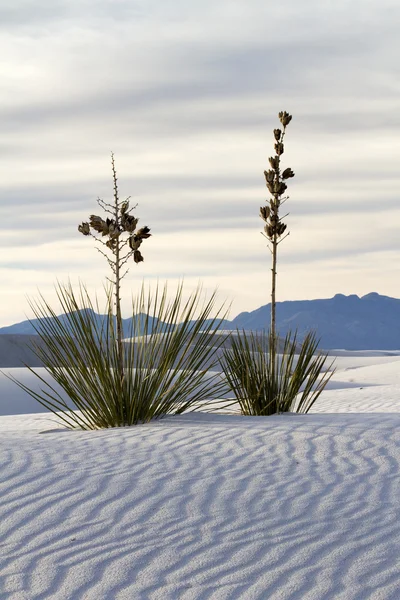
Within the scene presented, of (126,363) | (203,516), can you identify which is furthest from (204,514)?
(126,363)

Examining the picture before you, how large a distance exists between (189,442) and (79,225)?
223cm

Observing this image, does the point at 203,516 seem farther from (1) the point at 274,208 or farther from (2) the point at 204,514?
(1) the point at 274,208

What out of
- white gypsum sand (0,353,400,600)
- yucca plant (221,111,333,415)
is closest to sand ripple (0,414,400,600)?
white gypsum sand (0,353,400,600)

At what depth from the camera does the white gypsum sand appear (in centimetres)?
346

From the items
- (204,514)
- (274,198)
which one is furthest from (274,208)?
(204,514)

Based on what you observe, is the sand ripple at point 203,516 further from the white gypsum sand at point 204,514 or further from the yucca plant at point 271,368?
the yucca plant at point 271,368

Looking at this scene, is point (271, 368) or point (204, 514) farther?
point (271, 368)

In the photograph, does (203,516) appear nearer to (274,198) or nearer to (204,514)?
(204,514)

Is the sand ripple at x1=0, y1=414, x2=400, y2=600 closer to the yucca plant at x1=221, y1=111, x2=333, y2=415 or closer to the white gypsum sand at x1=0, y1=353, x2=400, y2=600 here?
the white gypsum sand at x1=0, y1=353, x2=400, y2=600

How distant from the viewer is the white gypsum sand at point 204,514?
3455 mm

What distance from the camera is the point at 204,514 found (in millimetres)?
4258

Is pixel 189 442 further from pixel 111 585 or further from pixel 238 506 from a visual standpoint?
pixel 111 585

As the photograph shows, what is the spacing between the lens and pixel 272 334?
25.0 feet

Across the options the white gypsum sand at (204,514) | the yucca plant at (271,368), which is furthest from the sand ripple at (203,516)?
the yucca plant at (271,368)
